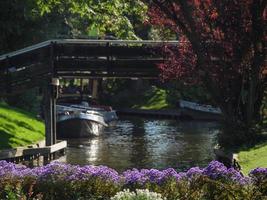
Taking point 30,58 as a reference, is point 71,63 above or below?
below

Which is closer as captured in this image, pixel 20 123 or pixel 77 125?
pixel 20 123

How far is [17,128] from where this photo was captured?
29328mm

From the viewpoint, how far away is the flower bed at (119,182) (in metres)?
10.2

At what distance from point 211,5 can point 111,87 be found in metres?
43.1

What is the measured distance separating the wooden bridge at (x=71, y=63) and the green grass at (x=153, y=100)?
2604 centimetres

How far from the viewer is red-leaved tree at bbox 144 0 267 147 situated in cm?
2261

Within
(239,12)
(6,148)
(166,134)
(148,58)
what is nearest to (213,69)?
(239,12)

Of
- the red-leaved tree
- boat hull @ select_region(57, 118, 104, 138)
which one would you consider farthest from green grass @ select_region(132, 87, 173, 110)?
the red-leaved tree

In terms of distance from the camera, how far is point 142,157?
2934 cm

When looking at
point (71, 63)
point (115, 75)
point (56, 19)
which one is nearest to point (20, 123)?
point (71, 63)

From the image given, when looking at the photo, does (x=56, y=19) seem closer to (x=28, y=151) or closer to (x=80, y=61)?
(x=80, y=61)

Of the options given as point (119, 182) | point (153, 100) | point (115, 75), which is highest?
point (115, 75)

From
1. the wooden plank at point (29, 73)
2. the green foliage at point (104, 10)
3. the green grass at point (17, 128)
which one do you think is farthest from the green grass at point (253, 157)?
the wooden plank at point (29, 73)

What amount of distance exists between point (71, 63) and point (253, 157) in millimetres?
13179
